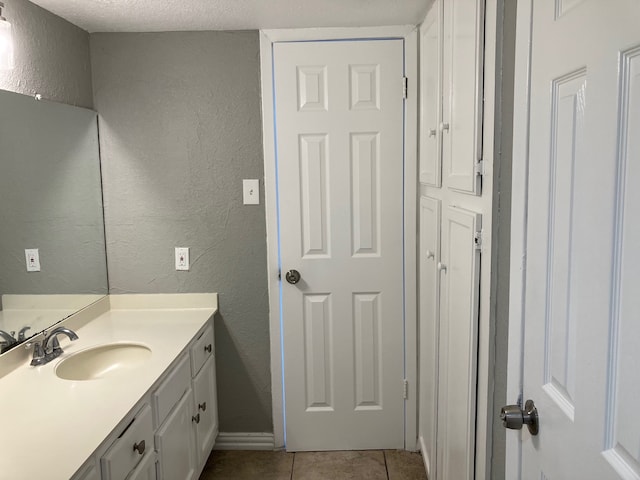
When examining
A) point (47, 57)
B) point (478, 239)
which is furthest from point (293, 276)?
point (47, 57)

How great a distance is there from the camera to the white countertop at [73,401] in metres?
1.27

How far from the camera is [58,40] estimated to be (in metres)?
2.28

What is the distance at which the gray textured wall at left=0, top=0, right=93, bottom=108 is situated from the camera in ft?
6.53

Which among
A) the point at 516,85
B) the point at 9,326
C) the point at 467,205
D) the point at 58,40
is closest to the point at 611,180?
the point at 516,85

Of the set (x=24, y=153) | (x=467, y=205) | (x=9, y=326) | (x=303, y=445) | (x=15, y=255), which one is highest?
(x=24, y=153)

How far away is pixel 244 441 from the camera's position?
281 centimetres

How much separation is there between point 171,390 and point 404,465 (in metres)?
1.31

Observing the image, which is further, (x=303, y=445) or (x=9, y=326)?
(x=303, y=445)

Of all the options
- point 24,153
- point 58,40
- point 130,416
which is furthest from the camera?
point 58,40

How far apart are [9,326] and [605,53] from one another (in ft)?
6.64

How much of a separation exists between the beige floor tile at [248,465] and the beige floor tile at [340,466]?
7cm

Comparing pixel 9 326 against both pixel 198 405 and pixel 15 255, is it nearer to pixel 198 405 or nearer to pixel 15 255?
pixel 15 255

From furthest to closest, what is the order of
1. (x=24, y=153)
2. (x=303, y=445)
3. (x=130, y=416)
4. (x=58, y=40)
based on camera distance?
1. (x=303, y=445)
2. (x=58, y=40)
3. (x=24, y=153)
4. (x=130, y=416)

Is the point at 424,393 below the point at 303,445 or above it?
above
